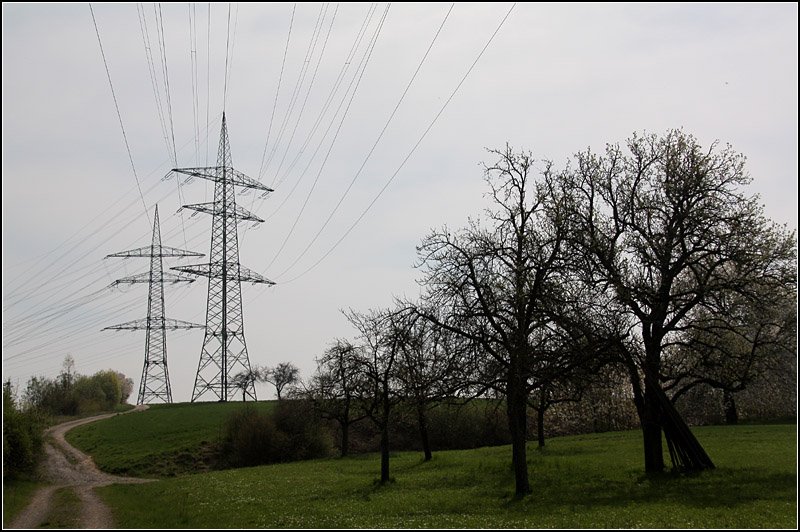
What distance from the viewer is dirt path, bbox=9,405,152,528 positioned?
23.2 metres

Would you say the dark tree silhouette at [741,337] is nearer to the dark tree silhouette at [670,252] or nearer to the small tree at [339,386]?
the dark tree silhouette at [670,252]

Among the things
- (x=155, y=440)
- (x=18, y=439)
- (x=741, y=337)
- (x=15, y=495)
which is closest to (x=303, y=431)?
(x=155, y=440)

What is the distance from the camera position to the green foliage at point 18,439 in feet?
121

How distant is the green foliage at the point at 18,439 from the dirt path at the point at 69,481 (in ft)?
6.53

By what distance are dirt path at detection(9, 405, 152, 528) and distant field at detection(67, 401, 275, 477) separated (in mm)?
1437

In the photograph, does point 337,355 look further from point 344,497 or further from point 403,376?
point 344,497

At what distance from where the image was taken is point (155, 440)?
60438 millimetres

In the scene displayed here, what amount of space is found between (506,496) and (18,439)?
1105 inches

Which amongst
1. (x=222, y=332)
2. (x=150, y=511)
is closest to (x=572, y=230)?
(x=150, y=511)

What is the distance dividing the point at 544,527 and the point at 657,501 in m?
5.21

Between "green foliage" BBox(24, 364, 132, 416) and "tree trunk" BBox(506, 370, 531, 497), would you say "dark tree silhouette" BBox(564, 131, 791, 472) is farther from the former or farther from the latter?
"green foliage" BBox(24, 364, 132, 416)

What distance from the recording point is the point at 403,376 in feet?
107

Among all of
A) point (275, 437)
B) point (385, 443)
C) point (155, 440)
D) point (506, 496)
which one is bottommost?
point (155, 440)

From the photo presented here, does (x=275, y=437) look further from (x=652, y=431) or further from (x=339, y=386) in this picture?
(x=652, y=431)
